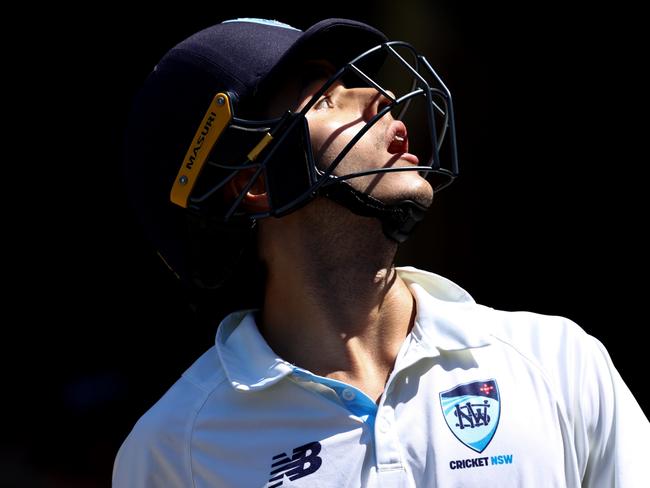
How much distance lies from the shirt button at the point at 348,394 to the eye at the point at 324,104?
60 centimetres

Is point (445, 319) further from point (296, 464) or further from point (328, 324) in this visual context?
point (296, 464)

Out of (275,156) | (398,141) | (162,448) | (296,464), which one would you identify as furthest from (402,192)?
(162,448)

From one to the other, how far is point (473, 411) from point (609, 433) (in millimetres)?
243

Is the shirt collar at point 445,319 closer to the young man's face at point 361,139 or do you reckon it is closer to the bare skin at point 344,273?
the bare skin at point 344,273

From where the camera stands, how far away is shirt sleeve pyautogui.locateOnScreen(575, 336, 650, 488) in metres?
1.63

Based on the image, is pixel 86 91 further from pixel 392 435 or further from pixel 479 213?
pixel 392 435

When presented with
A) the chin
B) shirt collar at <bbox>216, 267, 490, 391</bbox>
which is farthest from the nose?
shirt collar at <bbox>216, 267, 490, 391</bbox>

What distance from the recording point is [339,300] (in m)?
1.88

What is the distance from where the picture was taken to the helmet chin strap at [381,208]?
5.99 feet

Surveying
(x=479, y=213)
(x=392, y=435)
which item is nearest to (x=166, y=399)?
(x=392, y=435)

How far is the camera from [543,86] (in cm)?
394

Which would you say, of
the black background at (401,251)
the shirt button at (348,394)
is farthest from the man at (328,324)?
the black background at (401,251)

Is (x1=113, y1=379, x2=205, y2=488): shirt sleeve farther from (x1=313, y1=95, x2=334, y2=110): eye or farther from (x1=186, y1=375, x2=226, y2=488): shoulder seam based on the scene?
(x1=313, y1=95, x2=334, y2=110): eye

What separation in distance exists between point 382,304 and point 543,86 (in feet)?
7.68
